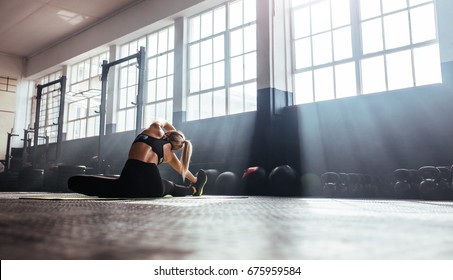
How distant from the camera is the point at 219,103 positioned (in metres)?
6.67

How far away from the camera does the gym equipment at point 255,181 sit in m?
5.20

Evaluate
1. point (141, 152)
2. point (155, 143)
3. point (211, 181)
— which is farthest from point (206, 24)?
point (141, 152)

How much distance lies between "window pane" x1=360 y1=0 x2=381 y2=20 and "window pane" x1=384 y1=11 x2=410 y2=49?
179mm

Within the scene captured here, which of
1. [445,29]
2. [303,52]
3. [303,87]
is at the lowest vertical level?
[303,87]

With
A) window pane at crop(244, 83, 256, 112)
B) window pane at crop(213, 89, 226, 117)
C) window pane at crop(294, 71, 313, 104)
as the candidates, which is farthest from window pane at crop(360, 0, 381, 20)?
window pane at crop(213, 89, 226, 117)

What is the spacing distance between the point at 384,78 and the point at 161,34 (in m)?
4.83

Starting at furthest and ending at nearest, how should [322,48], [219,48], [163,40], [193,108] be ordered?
1. [163,40]
2. [193,108]
3. [219,48]
4. [322,48]

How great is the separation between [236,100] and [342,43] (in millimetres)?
1947

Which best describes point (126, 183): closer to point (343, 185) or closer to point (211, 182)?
point (343, 185)

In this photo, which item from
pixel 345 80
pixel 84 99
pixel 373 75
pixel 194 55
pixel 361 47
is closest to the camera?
pixel 373 75

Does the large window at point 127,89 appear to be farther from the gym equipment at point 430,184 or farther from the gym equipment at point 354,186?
the gym equipment at point 430,184

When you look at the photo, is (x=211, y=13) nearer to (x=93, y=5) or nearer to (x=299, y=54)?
(x=299, y=54)

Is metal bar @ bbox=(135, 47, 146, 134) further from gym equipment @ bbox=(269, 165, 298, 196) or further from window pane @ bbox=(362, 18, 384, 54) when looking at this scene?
window pane @ bbox=(362, 18, 384, 54)

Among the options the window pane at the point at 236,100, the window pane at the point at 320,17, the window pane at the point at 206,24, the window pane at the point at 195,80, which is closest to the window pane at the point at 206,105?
the window pane at the point at 195,80
